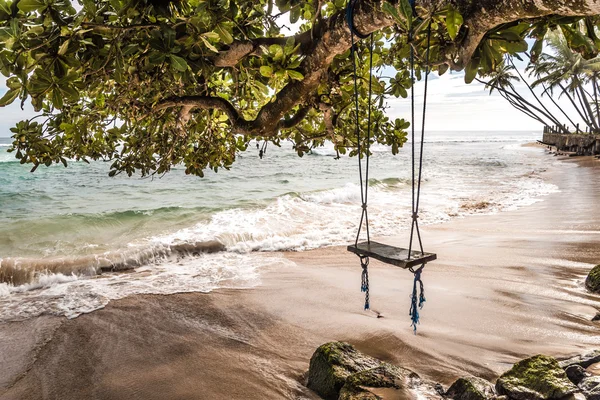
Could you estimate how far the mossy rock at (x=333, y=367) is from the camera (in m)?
2.70

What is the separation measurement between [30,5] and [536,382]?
3330 millimetres

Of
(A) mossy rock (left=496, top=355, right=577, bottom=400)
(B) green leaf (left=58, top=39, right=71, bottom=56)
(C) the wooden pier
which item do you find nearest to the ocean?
(A) mossy rock (left=496, top=355, right=577, bottom=400)

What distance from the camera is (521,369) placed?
8.68 ft

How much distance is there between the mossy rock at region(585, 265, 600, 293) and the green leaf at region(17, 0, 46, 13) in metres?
5.19

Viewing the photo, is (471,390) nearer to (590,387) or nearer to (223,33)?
(590,387)

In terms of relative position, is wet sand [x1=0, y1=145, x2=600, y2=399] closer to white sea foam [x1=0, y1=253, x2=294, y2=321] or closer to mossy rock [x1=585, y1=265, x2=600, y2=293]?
mossy rock [x1=585, y1=265, x2=600, y2=293]

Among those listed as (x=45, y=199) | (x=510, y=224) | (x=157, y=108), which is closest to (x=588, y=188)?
(x=510, y=224)

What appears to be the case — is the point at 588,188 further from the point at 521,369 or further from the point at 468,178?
the point at 521,369

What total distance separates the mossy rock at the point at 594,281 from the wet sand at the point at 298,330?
0.37 ft

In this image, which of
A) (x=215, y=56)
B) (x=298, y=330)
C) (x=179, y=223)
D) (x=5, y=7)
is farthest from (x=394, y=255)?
(x=179, y=223)

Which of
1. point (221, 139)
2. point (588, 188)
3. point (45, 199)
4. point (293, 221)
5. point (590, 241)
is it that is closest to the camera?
point (221, 139)

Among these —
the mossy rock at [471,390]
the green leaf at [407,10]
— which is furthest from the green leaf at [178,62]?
the mossy rock at [471,390]

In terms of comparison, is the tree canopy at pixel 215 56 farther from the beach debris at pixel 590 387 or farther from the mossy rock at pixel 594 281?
the mossy rock at pixel 594 281

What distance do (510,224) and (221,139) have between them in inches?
251
